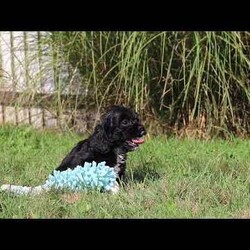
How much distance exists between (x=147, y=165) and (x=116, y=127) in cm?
102

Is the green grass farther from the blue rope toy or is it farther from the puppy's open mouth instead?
the puppy's open mouth

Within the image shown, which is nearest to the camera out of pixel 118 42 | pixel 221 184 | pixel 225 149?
pixel 221 184

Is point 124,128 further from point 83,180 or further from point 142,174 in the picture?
point 142,174

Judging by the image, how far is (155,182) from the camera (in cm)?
464

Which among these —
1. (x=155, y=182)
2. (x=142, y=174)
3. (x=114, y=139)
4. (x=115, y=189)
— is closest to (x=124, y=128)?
(x=114, y=139)

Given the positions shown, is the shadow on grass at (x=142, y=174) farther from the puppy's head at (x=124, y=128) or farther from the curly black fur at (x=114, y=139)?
the puppy's head at (x=124, y=128)

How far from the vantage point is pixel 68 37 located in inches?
277

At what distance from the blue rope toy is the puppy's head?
0.20m

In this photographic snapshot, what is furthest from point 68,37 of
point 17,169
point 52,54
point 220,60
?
point 17,169

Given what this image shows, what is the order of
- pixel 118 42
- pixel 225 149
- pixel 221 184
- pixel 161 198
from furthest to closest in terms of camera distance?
pixel 118 42, pixel 225 149, pixel 221 184, pixel 161 198

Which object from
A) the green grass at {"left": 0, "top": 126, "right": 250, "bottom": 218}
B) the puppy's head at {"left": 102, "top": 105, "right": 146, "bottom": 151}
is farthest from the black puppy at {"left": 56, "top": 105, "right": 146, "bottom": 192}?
the green grass at {"left": 0, "top": 126, "right": 250, "bottom": 218}

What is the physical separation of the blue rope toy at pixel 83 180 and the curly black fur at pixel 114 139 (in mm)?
87

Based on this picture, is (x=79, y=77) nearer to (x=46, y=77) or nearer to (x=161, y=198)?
(x=46, y=77)

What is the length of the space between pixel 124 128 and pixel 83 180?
1.54ft
